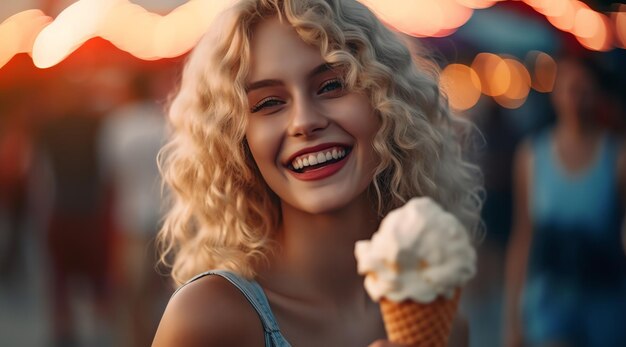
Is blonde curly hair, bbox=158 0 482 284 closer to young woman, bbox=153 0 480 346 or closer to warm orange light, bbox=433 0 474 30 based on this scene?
young woman, bbox=153 0 480 346

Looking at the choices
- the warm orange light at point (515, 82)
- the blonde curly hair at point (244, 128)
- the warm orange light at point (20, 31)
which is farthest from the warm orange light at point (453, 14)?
the blonde curly hair at point (244, 128)

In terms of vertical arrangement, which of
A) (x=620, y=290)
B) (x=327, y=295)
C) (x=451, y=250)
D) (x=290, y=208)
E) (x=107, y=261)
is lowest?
(x=107, y=261)

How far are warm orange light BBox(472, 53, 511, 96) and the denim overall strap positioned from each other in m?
15.4

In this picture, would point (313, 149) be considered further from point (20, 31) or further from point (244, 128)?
point (20, 31)

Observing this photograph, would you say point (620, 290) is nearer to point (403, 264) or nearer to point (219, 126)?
point (219, 126)

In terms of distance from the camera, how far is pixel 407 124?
9.76 feet

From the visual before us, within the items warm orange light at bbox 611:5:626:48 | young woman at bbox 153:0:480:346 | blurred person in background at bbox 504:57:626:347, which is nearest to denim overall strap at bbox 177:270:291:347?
young woman at bbox 153:0:480:346

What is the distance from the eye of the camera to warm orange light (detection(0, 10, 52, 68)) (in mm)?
10883

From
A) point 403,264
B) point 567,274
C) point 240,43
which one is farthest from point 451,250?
point 567,274

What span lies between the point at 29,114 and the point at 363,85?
7.18 meters

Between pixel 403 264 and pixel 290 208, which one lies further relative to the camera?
pixel 290 208

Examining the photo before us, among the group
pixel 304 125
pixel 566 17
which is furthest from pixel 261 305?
pixel 566 17

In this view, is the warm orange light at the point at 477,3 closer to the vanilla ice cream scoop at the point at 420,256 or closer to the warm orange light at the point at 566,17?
the warm orange light at the point at 566,17

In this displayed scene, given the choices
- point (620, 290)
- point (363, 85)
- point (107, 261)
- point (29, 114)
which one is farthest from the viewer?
point (29, 114)
